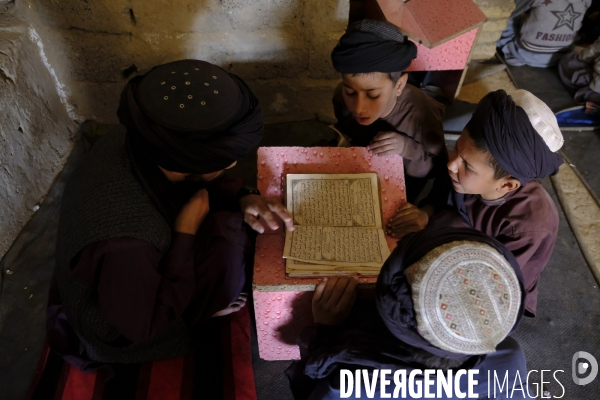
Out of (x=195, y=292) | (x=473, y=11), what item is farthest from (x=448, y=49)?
(x=195, y=292)

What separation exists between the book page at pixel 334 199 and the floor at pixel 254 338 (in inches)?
29.8

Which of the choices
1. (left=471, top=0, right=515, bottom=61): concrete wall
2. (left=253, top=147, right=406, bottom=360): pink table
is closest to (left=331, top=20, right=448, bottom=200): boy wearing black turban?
(left=253, top=147, right=406, bottom=360): pink table

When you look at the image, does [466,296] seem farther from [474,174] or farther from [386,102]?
[386,102]

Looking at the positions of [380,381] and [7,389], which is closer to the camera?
[380,381]

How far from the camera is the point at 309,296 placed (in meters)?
1.46

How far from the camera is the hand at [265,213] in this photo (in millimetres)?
1496

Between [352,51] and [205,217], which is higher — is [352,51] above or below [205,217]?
above

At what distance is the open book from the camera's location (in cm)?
140

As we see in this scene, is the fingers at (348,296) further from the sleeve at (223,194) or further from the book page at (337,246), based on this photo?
the sleeve at (223,194)

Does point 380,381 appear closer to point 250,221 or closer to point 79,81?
point 250,221

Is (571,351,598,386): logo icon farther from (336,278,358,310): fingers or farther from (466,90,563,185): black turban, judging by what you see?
(336,278,358,310): fingers

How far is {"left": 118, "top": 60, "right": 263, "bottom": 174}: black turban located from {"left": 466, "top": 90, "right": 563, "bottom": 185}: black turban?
2.59ft

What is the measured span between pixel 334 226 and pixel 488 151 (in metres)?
0.58

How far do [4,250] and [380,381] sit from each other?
1963 mm
